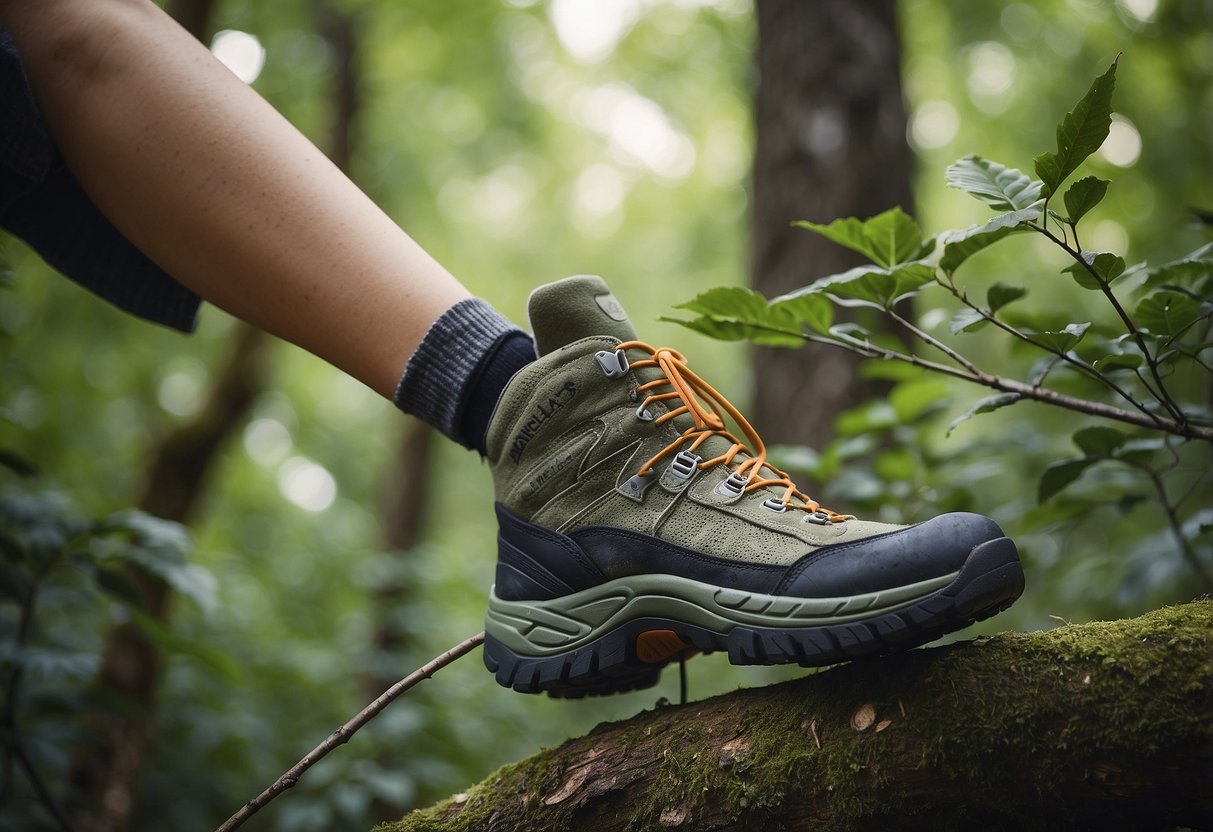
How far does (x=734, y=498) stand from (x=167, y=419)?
590cm

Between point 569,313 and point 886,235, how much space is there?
534 mm

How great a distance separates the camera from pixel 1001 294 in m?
1.32

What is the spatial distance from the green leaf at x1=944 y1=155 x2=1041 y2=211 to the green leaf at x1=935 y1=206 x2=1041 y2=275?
32mm

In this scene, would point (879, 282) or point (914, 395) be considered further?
point (914, 395)

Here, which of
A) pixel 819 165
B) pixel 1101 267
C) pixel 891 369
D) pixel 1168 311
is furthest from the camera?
pixel 819 165

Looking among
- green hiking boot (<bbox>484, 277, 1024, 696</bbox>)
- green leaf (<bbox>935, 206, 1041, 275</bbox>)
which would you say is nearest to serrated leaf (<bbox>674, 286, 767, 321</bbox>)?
green hiking boot (<bbox>484, 277, 1024, 696</bbox>)

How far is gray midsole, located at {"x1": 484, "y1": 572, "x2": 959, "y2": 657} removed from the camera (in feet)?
3.51

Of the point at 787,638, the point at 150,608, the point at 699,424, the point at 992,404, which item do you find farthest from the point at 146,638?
the point at 992,404

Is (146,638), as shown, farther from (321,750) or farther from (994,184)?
(994,184)

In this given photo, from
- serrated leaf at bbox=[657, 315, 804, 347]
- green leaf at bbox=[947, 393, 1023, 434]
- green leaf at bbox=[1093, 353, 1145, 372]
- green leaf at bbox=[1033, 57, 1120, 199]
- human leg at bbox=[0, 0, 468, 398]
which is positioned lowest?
green leaf at bbox=[947, 393, 1023, 434]

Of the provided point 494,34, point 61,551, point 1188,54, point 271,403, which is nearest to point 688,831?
point 61,551

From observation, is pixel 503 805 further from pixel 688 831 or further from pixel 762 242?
pixel 762 242

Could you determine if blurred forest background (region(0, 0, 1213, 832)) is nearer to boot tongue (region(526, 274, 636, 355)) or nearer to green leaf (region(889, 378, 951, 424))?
green leaf (region(889, 378, 951, 424))

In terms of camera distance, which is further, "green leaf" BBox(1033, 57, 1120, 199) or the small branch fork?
the small branch fork
